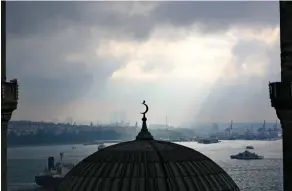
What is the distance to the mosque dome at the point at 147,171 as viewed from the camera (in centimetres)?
716

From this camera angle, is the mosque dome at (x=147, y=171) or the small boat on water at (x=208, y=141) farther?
the small boat on water at (x=208, y=141)

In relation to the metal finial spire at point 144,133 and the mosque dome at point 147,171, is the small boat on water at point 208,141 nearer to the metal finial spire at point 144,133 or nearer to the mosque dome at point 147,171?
the metal finial spire at point 144,133

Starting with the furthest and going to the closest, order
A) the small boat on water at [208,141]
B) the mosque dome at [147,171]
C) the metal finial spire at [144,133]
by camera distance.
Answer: the small boat on water at [208,141]
the metal finial spire at [144,133]
the mosque dome at [147,171]

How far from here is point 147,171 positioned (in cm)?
733

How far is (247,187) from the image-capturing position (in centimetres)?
5466

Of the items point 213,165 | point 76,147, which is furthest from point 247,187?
point 76,147

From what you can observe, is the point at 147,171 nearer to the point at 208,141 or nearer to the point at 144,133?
the point at 144,133

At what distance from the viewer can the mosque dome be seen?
7.16m

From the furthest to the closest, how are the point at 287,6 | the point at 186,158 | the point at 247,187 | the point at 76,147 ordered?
the point at 76,147 → the point at 247,187 → the point at 186,158 → the point at 287,6

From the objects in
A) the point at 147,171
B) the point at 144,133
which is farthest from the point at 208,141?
the point at 147,171

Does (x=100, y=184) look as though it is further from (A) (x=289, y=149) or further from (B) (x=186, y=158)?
(A) (x=289, y=149)

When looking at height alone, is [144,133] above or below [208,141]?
above

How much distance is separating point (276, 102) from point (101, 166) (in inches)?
104

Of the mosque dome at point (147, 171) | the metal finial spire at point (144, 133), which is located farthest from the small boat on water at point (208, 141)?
the mosque dome at point (147, 171)
